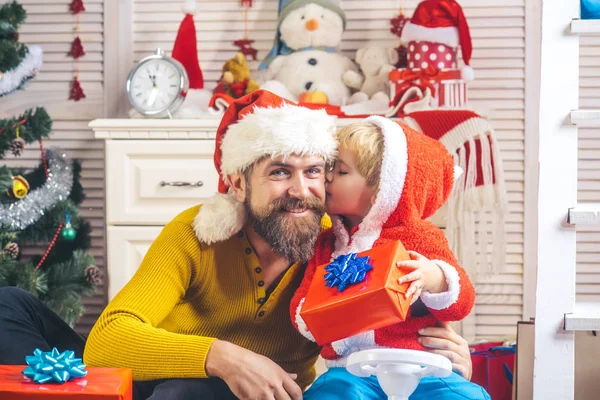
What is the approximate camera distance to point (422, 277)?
1274 mm

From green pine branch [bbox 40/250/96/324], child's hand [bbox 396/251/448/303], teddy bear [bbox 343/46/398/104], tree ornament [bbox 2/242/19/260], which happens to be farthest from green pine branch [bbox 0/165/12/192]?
child's hand [bbox 396/251/448/303]

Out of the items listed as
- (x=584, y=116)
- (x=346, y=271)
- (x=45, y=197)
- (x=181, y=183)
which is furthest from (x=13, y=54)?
(x=584, y=116)

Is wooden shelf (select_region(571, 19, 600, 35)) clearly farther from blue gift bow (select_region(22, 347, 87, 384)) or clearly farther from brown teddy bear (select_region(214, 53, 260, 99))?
brown teddy bear (select_region(214, 53, 260, 99))

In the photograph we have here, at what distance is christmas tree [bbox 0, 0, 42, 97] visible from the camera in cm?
245

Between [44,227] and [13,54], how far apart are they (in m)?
0.55

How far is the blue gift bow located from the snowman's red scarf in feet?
4.28

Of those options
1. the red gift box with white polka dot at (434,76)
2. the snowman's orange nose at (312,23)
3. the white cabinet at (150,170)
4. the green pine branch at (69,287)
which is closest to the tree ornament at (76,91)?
the white cabinet at (150,170)

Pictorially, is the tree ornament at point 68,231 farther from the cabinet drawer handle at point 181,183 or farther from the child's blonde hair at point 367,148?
the child's blonde hair at point 367,148

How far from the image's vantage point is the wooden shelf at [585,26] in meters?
1.51

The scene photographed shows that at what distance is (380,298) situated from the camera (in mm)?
1196

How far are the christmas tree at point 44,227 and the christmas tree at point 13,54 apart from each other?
109mm

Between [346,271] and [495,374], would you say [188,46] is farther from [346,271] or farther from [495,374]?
[346,271]

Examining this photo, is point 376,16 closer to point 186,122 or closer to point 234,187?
point 186,122

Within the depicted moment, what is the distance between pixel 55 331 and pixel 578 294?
1.71m
